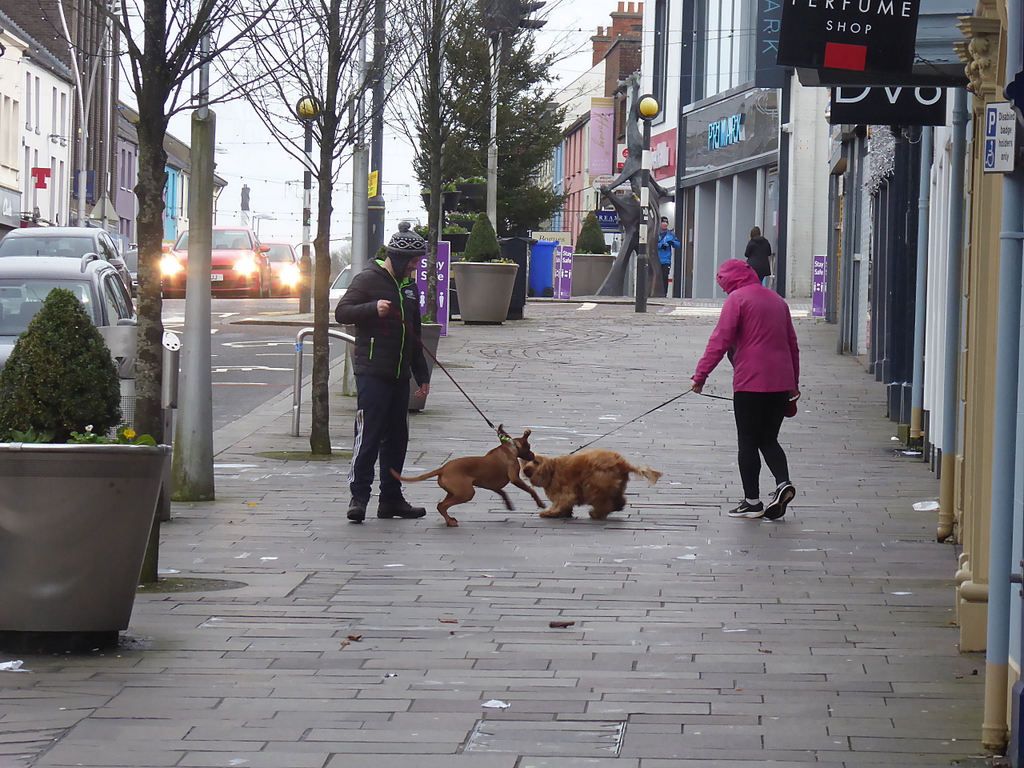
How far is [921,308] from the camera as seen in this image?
13930 millimetres

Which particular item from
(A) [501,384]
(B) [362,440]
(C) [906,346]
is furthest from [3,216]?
(B) [362,440]

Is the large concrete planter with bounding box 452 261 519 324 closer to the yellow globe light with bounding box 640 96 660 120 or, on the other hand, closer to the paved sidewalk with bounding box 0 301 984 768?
the yellow globe light with bounding box 640 96 660 120

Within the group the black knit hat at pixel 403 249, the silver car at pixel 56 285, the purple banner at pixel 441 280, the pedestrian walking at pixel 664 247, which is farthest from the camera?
the pedestrian walking at pixel 664 247

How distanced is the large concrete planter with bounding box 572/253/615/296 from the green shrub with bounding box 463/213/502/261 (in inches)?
615

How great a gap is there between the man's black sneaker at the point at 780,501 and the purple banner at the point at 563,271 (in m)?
29.3

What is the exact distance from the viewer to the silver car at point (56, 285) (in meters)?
15.6

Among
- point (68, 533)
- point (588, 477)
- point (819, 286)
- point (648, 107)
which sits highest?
point (648, 107)

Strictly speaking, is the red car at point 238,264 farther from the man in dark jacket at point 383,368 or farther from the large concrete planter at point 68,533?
the large concrete planter at point 68,533

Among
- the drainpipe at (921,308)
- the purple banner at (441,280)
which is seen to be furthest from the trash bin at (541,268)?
the drainpipe at (921,308)

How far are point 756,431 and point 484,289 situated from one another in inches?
694

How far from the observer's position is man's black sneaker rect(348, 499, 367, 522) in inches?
412

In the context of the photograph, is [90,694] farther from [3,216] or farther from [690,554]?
[3,216]

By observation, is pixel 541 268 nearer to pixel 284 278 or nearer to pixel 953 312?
pixel 284 278

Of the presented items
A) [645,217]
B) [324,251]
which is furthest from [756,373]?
[645,217]
